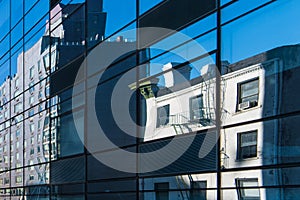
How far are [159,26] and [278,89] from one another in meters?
4.48

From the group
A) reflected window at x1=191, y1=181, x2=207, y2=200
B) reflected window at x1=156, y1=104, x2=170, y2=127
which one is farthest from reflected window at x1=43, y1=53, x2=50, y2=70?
reflected window at x1=191, y1=181, x2=207, y2=200

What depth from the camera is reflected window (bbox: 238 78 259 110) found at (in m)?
8.91

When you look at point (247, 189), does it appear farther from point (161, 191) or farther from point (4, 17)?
point (4, 17)

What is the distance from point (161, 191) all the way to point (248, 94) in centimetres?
372

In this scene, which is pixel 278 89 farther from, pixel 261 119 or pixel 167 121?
pixel 167 121

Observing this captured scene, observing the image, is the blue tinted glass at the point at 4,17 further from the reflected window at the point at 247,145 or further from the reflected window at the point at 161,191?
the reflected window at the point at 247,145

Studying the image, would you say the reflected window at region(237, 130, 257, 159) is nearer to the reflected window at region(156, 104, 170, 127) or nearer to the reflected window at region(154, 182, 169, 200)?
the reflected window at region(156, 104, 170, 127)

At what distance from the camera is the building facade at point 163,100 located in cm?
858

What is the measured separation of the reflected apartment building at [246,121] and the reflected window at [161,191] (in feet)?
0.29

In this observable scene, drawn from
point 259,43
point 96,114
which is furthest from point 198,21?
point 96,114

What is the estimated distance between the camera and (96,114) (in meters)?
15.2

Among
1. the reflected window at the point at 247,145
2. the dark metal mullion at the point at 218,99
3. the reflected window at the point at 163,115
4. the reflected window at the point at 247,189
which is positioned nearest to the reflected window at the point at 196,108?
the dark metal mullion at the point at 218,99

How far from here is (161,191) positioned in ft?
38.0

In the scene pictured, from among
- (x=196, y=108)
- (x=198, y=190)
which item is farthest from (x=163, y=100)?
(x=198, y=190)
